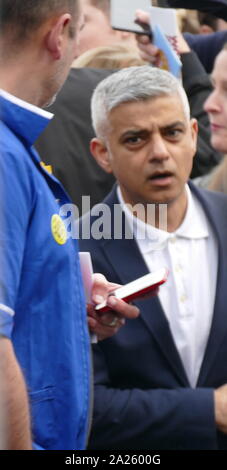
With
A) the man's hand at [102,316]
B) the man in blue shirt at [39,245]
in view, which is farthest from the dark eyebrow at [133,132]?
the man in blue shirt at [39,245]

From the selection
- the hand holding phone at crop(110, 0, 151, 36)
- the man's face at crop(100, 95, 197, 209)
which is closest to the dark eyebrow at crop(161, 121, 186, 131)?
Result: the man's face at crop(100, 95, 197, 209)

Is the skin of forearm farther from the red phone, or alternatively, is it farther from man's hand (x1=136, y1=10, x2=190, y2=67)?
man's hand (x1=136, y1=10, x2=190, y2=67)

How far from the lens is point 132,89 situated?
9.52 feet

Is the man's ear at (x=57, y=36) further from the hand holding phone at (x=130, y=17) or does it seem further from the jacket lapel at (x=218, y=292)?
the hand holding phone at (x=130, y=17)

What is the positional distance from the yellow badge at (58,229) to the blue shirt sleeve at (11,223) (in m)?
0.09

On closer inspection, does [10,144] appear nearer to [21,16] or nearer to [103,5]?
[21,16]

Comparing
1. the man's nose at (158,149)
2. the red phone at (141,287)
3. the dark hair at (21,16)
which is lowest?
the red phone at (141,287)

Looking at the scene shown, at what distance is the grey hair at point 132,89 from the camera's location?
9.53 feet

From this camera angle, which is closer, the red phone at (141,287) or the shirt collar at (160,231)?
the red phone at (141,287)

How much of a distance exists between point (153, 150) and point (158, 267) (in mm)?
359

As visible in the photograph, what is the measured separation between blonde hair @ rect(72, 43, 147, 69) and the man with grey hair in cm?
85

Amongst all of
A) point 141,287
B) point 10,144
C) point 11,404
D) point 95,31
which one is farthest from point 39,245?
point 95,31

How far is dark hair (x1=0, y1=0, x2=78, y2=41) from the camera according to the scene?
6.89 ft

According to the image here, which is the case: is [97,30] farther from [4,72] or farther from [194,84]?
[4,72]
